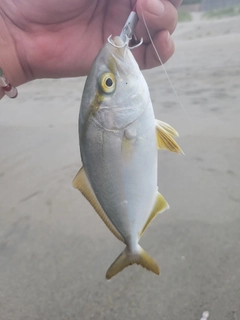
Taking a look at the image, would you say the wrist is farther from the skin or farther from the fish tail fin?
the fish tail fin

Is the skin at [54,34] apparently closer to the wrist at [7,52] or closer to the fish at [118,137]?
the wrist at [7,52]

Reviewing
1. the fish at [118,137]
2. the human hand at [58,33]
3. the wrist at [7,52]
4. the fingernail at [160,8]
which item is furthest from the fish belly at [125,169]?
the wrist at [7,52]

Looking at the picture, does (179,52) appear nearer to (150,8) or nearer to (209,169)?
(209,169)

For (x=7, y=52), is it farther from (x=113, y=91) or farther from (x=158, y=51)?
(x=113, y=91)

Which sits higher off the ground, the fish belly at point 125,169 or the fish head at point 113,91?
the fish head at point 113,91

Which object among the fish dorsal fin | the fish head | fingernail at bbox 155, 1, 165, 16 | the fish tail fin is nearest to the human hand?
fingernail at bbox 155, 1, 165, 16
